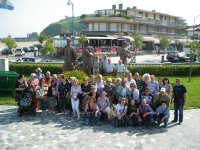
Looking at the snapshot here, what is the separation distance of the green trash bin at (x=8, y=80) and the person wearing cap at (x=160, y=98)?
8.00 metres

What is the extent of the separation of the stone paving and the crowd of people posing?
0.46 meters

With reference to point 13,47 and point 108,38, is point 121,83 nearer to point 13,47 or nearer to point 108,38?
point 108,38

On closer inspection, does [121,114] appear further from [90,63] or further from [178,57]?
[178,57]

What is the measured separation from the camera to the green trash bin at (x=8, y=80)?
1774 cm

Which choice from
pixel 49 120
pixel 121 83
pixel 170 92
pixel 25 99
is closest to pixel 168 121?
pixel 170 92

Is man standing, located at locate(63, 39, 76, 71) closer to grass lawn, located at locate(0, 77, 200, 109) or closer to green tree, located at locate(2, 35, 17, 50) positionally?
grass lawn, located at locate(0, 77, 200, 109)

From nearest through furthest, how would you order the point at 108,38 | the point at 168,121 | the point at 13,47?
the point at 168,121 → the point at 108,38 → the point at 13,47

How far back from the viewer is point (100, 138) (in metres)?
11.5

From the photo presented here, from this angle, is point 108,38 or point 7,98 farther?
point 108,38

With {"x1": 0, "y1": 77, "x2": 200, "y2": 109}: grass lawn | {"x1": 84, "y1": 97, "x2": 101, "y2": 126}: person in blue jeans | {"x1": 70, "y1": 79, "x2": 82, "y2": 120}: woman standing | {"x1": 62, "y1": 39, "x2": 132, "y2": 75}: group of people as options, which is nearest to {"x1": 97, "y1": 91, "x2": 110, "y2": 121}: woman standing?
{"x1": 84, "y1": 97, "x2": 101, "y2": 126}: person in blue jeans

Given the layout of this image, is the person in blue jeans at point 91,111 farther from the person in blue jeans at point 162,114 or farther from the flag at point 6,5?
the flag at point 6,5

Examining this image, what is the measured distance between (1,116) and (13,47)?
51.9 metres

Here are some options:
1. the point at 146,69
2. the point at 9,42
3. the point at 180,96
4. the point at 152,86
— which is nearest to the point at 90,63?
the point at 152,86

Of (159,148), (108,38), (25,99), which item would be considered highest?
(108,38)
